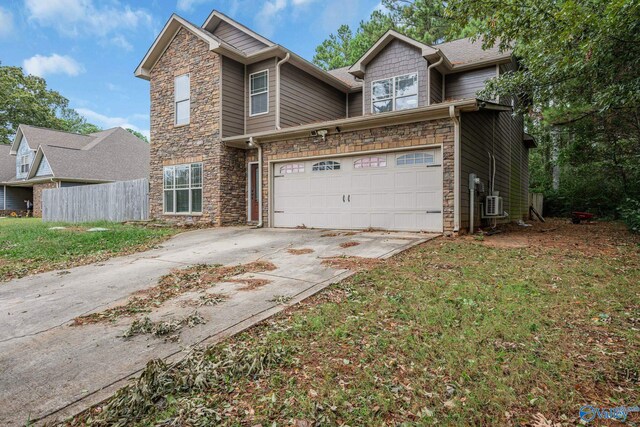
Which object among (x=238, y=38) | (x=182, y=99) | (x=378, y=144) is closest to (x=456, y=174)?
(x=378, y=144)

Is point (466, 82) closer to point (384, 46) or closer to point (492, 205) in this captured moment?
point (384, 46)

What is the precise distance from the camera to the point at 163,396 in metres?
2.12

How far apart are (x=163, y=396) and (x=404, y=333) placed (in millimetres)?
1835

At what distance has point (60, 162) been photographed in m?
21.5

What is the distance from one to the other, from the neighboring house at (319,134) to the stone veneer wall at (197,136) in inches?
1.8

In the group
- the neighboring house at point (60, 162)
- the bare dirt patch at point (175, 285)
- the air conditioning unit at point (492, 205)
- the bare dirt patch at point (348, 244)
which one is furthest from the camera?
the neighboring house at point (60, 162)

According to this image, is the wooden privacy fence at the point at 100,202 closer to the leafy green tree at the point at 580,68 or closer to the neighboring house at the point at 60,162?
the neighboring house at the point at 60,162

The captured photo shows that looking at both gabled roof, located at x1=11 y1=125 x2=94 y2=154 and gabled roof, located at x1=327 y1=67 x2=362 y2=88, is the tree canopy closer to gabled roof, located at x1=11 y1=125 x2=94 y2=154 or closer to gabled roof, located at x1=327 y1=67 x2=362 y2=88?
gabled roof, located at x1=11 y1=125 x2=94 y2=154

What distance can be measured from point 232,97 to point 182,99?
2.03m

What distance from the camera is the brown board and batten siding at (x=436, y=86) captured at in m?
11.1

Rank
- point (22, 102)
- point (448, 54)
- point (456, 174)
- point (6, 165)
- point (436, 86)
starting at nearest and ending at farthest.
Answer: point (456, 174)
point (436, 86)
point (448, 54)
point (6, 165)
point (22, 102)

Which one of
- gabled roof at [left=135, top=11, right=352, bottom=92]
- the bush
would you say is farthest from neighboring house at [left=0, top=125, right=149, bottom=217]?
the bush

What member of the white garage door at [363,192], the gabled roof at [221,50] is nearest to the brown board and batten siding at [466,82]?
the gabled roof at [221,50]

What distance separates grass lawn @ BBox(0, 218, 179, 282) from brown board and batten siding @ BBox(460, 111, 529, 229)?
7810 millimetres
